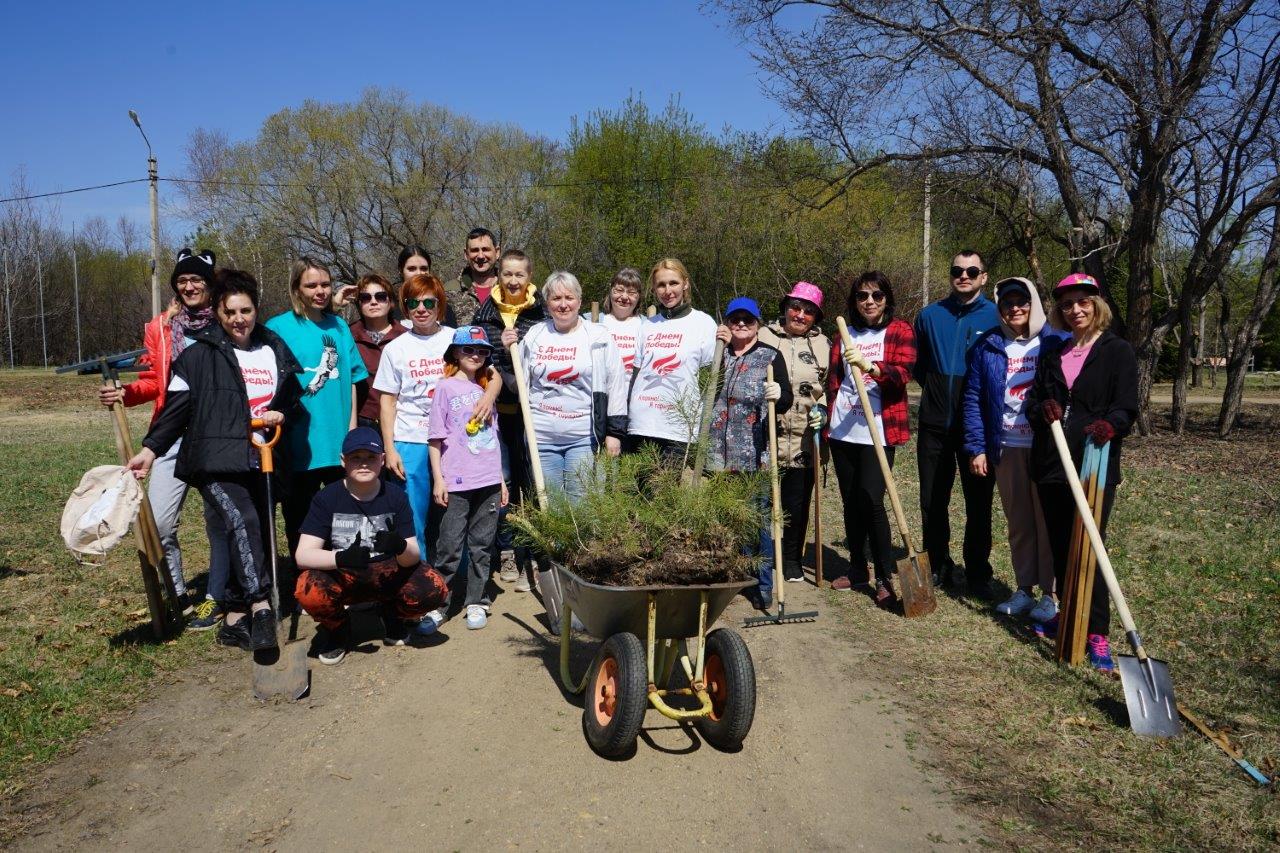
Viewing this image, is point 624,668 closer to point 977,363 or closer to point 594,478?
point 594,478

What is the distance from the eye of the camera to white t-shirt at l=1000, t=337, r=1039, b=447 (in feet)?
16.4

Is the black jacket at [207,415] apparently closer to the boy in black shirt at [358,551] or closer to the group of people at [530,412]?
the group of people at [530,412]

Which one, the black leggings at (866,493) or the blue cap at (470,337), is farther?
the black leggings at (866,493)

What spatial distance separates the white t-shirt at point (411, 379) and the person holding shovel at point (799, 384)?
205cm

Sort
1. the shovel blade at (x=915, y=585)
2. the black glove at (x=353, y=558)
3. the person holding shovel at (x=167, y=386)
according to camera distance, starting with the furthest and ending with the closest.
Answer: the shovel blade at (x=915, y=585), the person holding shovel at (x=167, y=386), the black glove at (x=353, y=558)

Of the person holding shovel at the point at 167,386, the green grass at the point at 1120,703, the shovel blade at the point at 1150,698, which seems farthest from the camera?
the person holding shovel at the point at 167,386

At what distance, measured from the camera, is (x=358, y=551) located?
14.3 feet

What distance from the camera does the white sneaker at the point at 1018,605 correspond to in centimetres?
530

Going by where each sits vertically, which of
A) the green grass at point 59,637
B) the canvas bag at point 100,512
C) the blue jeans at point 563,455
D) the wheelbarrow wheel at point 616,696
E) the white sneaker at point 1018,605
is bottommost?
the green grass at point 59,637

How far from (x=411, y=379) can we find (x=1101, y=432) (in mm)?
3781

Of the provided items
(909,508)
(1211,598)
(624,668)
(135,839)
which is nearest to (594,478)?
(624,668)

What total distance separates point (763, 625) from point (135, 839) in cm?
332

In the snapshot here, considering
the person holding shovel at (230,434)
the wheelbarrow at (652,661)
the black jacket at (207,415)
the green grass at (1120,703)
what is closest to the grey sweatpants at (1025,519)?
the green grass at (1120,703)

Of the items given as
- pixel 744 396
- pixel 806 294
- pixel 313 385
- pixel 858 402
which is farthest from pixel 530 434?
pixel 858 402
